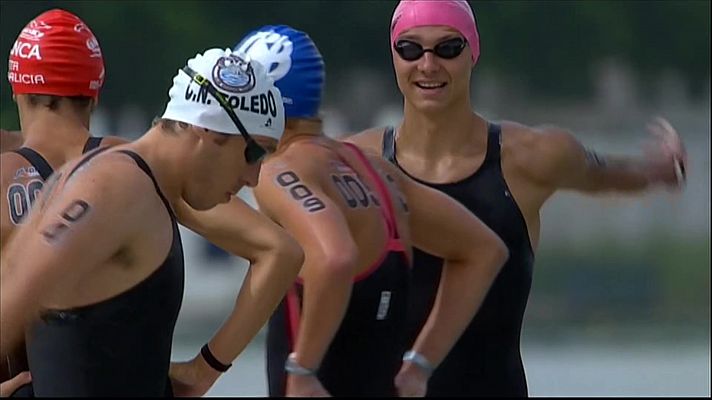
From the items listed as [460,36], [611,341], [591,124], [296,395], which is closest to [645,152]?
[460,36]

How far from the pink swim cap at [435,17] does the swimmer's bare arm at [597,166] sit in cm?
31

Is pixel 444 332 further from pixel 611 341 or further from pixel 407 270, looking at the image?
pixel 611 341

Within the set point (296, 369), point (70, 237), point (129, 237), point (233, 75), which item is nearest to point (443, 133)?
point (296, 369)

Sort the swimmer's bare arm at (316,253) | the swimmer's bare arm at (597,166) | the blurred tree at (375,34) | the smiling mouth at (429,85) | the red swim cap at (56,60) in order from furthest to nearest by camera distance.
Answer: the blurred tree at (375,34) → the swimmer's bare arm at (597,166) → the smiling mouth at (429,85) → the red swim cap at (56,60) → the swimmer's bare arm at (316,253)

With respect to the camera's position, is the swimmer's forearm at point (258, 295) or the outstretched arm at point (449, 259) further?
the outstretched arm at point (449, 259)

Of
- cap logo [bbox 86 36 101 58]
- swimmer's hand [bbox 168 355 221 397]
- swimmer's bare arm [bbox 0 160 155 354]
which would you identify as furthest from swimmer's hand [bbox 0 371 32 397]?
cap logo [bbox 86 36 101 58]

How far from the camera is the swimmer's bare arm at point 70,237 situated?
227 centimetres

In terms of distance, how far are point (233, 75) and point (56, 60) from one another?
2.68 ft

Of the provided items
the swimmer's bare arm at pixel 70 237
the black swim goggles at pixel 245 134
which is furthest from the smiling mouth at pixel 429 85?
the swimmer's bare arm at pixel 70 237

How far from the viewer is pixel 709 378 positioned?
6.90 meters

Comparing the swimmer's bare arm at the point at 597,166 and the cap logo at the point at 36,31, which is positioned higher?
the cap logo at the point at 36,31

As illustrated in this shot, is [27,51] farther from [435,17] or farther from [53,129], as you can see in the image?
[435,17]

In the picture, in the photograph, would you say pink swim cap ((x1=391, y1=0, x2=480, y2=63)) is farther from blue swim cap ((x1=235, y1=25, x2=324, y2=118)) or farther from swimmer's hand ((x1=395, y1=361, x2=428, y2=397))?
swimmer's hand ((x1=395, y1=361, x2=428, y2=397))

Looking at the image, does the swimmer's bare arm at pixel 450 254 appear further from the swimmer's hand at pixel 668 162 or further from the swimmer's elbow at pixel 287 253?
the swimmer's hand at pixel 668 162
